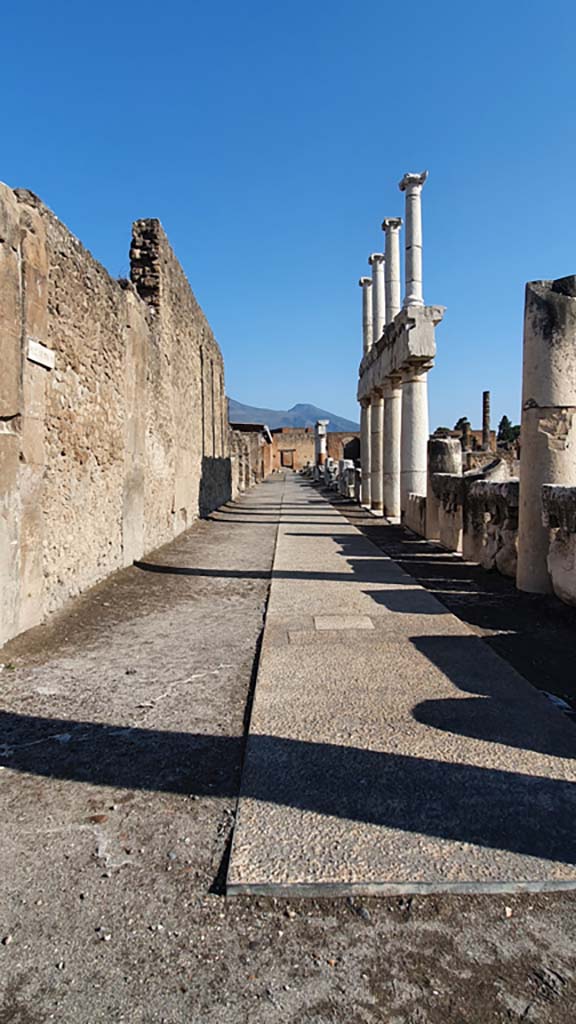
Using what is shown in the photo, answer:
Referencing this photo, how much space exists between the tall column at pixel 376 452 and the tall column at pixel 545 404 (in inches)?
474

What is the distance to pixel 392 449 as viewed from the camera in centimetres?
1764

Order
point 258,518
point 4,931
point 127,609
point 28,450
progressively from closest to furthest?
point 4,931
point 28,450
point 127,609
point 258,518

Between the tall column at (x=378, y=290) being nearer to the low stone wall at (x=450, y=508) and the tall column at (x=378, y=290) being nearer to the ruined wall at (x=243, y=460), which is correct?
the ruined wall at (x=243, y=460)

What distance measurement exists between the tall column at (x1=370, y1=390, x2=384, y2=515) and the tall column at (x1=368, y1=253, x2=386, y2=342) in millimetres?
2093

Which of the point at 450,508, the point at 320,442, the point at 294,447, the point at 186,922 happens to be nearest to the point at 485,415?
the point at 320,442

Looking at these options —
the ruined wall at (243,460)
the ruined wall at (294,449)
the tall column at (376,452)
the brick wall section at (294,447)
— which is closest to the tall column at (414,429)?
the tall column at (376,452)

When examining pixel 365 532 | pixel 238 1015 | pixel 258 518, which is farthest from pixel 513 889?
pixel 258 518

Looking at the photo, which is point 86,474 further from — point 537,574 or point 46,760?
point 537,574

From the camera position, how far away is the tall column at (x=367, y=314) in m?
22.5

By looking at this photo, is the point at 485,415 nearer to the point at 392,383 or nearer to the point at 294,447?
the point at 294,447

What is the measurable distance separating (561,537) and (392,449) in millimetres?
11527

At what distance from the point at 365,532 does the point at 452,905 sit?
38.7 feet

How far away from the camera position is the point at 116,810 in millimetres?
2672

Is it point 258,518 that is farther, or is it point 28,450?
point 258,518
